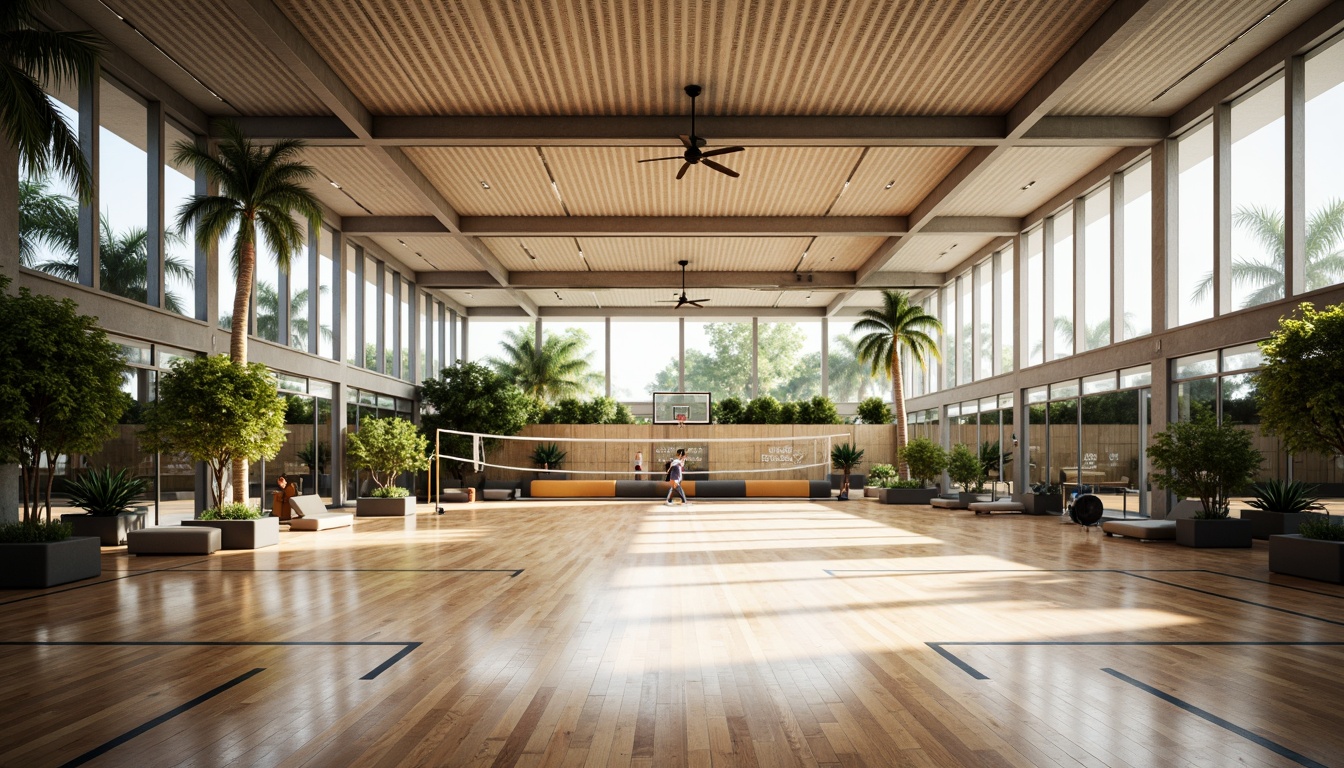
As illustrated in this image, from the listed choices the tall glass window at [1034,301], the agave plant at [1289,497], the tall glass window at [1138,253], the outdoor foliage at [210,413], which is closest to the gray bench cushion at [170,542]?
the outdoor foliage at [210,413]

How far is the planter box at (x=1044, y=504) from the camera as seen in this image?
17.0 m

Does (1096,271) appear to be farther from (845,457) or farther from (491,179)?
(491,179)

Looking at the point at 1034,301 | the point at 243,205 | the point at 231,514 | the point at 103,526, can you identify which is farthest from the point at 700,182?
the point at 103,526

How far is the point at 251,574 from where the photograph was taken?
28.3ft

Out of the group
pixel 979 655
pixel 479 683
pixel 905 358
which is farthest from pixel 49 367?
pixel 905 358

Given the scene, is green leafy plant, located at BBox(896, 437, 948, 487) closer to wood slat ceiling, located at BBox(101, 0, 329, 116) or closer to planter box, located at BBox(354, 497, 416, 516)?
planter box, located at BBox(354, 497, 416, 516)

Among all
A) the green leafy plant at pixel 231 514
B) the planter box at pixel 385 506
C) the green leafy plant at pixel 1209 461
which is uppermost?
the green leafy plant at pixel 1209 461

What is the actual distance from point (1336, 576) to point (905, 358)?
21.8 m

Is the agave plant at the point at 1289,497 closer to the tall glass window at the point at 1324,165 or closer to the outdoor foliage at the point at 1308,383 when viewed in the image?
the tall glass window at the point at 1324,165

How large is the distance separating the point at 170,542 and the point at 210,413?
1.66 meters

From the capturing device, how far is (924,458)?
20359mm

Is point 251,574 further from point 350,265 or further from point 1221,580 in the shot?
point 350,265

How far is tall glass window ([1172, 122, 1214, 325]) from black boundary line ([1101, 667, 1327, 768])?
10506mm

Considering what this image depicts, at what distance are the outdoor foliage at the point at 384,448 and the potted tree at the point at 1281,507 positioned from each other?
15.0 meters
